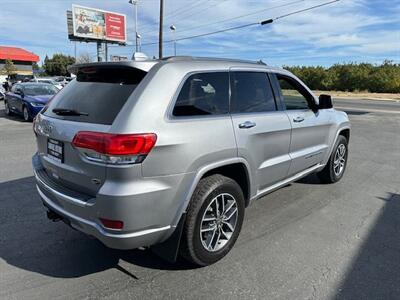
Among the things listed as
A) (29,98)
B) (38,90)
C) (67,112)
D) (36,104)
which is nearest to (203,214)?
(67,112)

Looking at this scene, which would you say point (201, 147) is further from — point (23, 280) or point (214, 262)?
point (23, 280)

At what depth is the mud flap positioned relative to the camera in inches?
113

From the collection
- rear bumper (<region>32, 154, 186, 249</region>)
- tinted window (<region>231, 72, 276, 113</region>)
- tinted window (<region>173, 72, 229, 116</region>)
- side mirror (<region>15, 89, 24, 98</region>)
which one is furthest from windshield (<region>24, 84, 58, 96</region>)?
rear bumper (<region>32, 154, 186, 249</region>)

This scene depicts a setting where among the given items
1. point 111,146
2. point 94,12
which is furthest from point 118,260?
point 94,12

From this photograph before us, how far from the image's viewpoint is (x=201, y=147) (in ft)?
9.48

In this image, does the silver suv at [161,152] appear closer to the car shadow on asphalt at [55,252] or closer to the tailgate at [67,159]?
the tailgate at [67,159]

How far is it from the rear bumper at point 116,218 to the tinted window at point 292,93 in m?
2.39

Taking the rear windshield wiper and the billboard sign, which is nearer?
the rear windshield wiper

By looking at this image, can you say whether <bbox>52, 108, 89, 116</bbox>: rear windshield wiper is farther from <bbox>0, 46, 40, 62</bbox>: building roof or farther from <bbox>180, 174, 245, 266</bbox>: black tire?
<bbox>0, 46, 40, 62</bbox>: building roof

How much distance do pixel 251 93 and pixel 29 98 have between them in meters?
11.4

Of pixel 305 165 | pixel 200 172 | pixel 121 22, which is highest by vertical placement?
pixel 121 22

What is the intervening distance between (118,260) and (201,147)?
4.66ft

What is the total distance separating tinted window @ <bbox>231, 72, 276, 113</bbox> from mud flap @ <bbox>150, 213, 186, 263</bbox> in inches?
49.3

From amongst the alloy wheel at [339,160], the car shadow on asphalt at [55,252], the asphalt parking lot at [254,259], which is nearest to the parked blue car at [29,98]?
the asphalt parking lot at [254,259]
